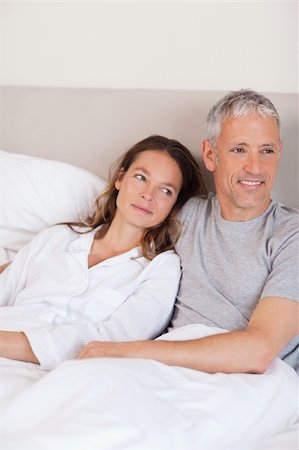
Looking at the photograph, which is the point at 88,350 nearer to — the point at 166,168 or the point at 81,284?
the point at 81,284

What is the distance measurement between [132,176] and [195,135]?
0.29 metres

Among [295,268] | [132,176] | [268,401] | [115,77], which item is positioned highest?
[115,77]

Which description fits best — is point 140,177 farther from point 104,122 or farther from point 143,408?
point 143,408

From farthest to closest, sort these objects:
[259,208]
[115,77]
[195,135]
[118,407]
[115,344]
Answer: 1. [115,77]
2. [195,135]
3. [259,208]
4. [115,344]
5. [118,407]

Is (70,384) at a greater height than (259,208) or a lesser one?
lesser

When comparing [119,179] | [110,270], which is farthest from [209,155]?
[110,270]

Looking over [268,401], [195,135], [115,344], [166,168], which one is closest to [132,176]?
[166,168]

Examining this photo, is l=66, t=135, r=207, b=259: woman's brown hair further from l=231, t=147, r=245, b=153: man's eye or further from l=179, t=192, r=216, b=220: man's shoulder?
l=231, t=147, r=245, b=153: man's eye

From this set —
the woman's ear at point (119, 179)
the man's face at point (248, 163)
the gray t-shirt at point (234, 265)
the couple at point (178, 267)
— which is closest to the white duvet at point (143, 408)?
the couple at point (178, 267)

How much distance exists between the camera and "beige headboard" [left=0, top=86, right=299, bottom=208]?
185cm

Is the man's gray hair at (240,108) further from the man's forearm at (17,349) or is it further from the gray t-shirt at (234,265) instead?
the man's forearm at (17,349)

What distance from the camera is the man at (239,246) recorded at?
141 cm

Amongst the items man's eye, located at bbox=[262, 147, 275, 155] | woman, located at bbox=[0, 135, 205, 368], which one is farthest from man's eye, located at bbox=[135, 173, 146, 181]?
man's eye, located at bbox=[262, 147, 275, 155]

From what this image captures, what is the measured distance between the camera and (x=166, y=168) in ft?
5.78
